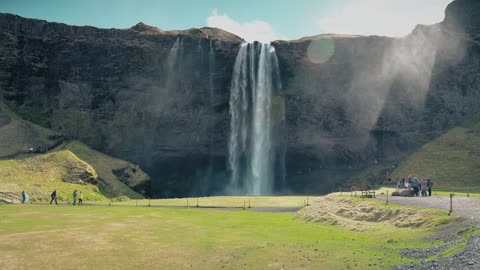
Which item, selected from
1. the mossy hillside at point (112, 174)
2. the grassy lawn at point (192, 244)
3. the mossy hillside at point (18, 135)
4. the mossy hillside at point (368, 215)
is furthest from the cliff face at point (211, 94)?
the grassy lawn at point (192, 244)

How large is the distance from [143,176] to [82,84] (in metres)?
32.3

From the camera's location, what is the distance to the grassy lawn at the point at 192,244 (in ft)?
62.1

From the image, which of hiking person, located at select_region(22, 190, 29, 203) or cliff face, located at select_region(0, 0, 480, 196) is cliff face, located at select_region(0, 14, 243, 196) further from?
hiking person, located at select_region(22, 190, 29, 203)

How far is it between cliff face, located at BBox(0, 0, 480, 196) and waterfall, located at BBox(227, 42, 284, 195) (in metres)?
1.90

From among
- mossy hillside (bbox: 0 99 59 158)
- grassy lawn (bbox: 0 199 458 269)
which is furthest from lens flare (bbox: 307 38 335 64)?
grassy lawn (bbox: 0 199 458 269)

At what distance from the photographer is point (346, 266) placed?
17.9m

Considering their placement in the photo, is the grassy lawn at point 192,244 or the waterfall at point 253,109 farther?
the waterfall at point 253,109

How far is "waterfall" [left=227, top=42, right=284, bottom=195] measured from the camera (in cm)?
9206

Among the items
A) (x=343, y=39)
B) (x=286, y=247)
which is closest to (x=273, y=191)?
(x=343, y=39)

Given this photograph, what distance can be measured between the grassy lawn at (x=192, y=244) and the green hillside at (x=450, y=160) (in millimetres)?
47946

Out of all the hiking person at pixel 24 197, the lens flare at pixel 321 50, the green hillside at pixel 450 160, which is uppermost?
the lens flare at pixel 321 50

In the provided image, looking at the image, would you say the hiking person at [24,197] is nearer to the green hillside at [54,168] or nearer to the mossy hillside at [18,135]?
the green hillside at [54,168]

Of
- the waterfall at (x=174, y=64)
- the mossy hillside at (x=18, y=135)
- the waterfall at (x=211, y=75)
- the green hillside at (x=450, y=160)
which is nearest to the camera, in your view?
the green hillside at (x=450, y=160)

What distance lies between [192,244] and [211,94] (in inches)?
2798
